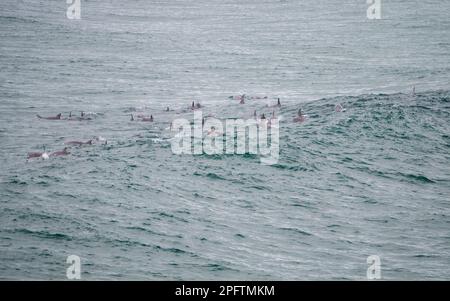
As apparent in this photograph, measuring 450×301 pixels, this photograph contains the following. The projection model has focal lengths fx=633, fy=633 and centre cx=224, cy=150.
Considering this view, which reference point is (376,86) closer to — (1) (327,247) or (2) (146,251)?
(1) (327,247)

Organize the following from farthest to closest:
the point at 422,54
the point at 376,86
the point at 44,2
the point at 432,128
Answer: the point at 44,2
the point at 422,54
the point at 376,86
the point at 432,128

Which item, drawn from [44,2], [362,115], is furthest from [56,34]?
[362,115]

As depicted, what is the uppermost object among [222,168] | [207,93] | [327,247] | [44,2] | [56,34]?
[44,2]

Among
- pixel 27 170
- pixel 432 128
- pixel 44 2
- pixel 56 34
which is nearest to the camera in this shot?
pixel 27 170

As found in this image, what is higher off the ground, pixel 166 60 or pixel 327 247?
pixel 166 60

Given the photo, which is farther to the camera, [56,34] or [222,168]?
[56,34]

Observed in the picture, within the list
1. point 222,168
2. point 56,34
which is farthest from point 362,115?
point 56,34
